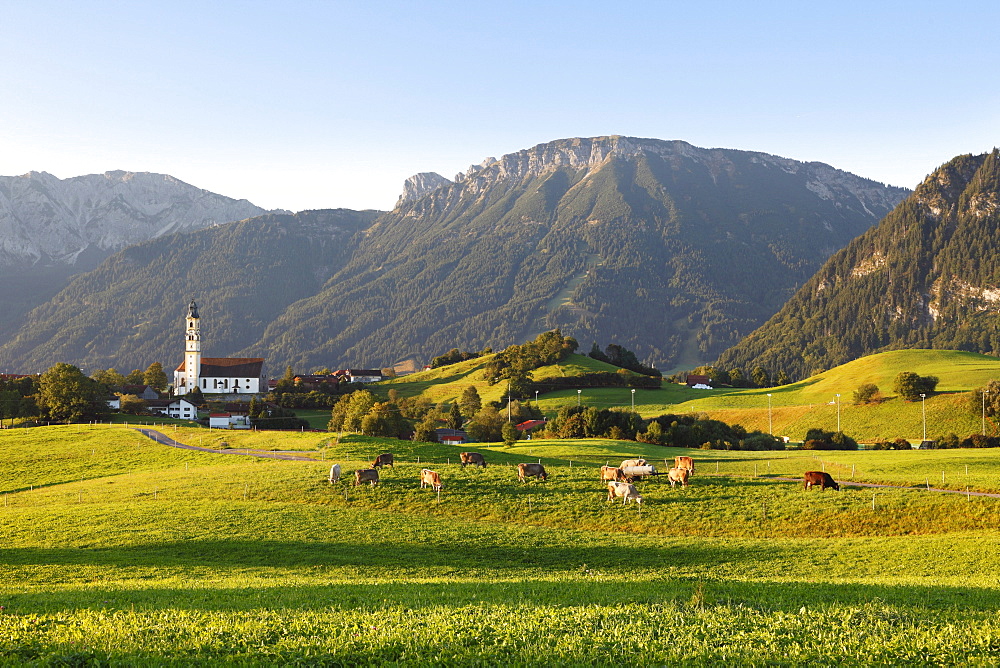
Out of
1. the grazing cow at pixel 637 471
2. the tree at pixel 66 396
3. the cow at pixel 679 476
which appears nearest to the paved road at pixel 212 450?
the grazing cow at pixel 637 471

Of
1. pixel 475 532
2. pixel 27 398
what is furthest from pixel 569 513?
pixel 27 398

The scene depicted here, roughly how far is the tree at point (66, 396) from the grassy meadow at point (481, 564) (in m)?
49.7

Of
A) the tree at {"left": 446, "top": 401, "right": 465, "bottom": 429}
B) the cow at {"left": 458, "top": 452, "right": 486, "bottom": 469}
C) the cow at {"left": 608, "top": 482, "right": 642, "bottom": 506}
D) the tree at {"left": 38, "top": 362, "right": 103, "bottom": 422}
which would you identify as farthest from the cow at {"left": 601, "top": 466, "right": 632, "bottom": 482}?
the tree at {"left": 38, "top": 362, "right": 103, "bottom": 422}

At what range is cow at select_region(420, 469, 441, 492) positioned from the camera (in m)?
44.0

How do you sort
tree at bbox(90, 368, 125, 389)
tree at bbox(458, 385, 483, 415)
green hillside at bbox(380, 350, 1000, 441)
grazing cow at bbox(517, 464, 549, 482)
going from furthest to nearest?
tree at bbox(90, 368, 125, 389), tree at bbox(458, 385, 483, 415), green hillside at bbox(380, 350, 1000, 441), grazing cow at bbox(517, 464, 549, 482)

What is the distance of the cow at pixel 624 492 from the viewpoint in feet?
133

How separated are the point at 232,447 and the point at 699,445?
192ft

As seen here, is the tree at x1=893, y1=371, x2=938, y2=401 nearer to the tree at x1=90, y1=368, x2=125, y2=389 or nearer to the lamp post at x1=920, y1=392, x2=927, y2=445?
the lamp post at x1=920, y1=392, x2=927, y2=445

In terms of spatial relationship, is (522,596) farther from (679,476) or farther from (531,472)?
(531,472)

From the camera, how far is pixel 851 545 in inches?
1277

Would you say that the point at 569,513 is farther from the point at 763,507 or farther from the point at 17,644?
the point at 17,644

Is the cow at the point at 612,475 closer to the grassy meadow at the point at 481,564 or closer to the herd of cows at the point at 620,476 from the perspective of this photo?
the herd of cows at the point at 620,476

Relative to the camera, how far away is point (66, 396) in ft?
384

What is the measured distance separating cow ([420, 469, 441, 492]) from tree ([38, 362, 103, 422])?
9539cm
